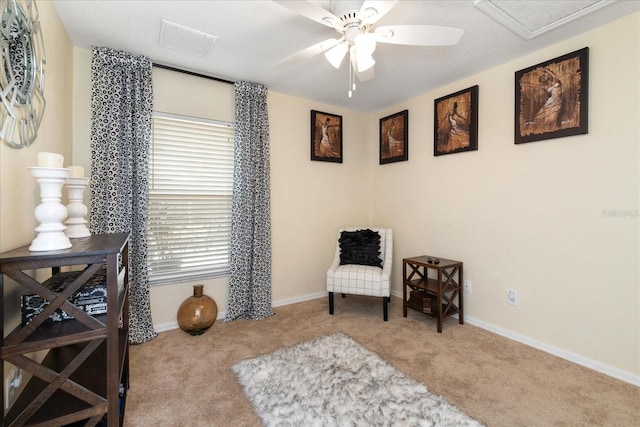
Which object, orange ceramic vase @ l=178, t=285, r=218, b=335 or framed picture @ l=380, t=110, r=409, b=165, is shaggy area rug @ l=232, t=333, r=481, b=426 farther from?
framed picture @ l=380, t=110, r=409, b=165

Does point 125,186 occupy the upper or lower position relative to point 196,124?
lower

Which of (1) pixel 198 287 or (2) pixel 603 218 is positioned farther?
(1) pixel 198 287

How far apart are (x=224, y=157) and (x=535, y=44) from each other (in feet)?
9.38

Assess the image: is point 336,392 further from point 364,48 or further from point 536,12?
point 536,12

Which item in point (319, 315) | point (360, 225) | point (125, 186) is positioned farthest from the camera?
point (360, 225)

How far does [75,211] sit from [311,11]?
167 cm

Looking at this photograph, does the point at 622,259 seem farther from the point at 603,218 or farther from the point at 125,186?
the point at 125,186

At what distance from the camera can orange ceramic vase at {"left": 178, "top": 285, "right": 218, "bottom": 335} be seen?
2.47 metres

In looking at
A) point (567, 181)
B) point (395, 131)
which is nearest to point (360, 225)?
point (395, 131)

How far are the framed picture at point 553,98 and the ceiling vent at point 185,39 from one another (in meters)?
2.54

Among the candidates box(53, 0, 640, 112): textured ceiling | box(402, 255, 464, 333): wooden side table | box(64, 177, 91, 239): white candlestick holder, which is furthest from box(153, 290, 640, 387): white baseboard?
box(53, 0, 640, 112): textured ceiling

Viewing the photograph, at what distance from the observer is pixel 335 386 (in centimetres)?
180

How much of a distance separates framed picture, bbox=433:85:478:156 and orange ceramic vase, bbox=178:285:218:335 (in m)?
2.78

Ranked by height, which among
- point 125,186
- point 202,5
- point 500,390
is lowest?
point 500,390
